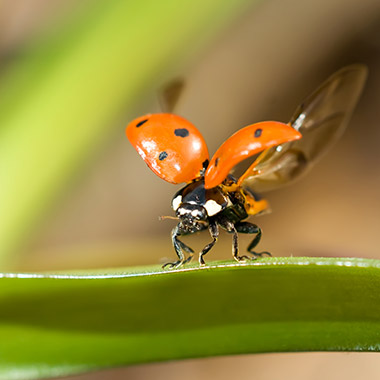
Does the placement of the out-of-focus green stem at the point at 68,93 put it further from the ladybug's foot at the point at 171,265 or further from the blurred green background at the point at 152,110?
the ladybug's foot at the point at 171,265

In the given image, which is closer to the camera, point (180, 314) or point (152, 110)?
point (180, 314)

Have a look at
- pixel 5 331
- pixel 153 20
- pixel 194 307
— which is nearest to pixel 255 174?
pixel 194 307

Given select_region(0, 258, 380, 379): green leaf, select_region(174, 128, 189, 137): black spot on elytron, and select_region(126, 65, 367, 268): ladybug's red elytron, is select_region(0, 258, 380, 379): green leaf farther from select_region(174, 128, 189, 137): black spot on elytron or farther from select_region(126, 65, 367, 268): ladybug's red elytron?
select_region(174, 128, 189, 137): black spot on elytron

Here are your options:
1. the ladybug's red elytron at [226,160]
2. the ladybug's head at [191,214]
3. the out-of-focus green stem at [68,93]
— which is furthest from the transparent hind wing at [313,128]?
the out-of-focus green stem at [68,93]

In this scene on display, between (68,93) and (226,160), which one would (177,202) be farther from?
(68,93)

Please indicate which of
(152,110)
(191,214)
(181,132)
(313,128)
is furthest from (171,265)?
(152,110)

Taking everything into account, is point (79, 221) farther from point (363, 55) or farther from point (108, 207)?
point (363, 55)
